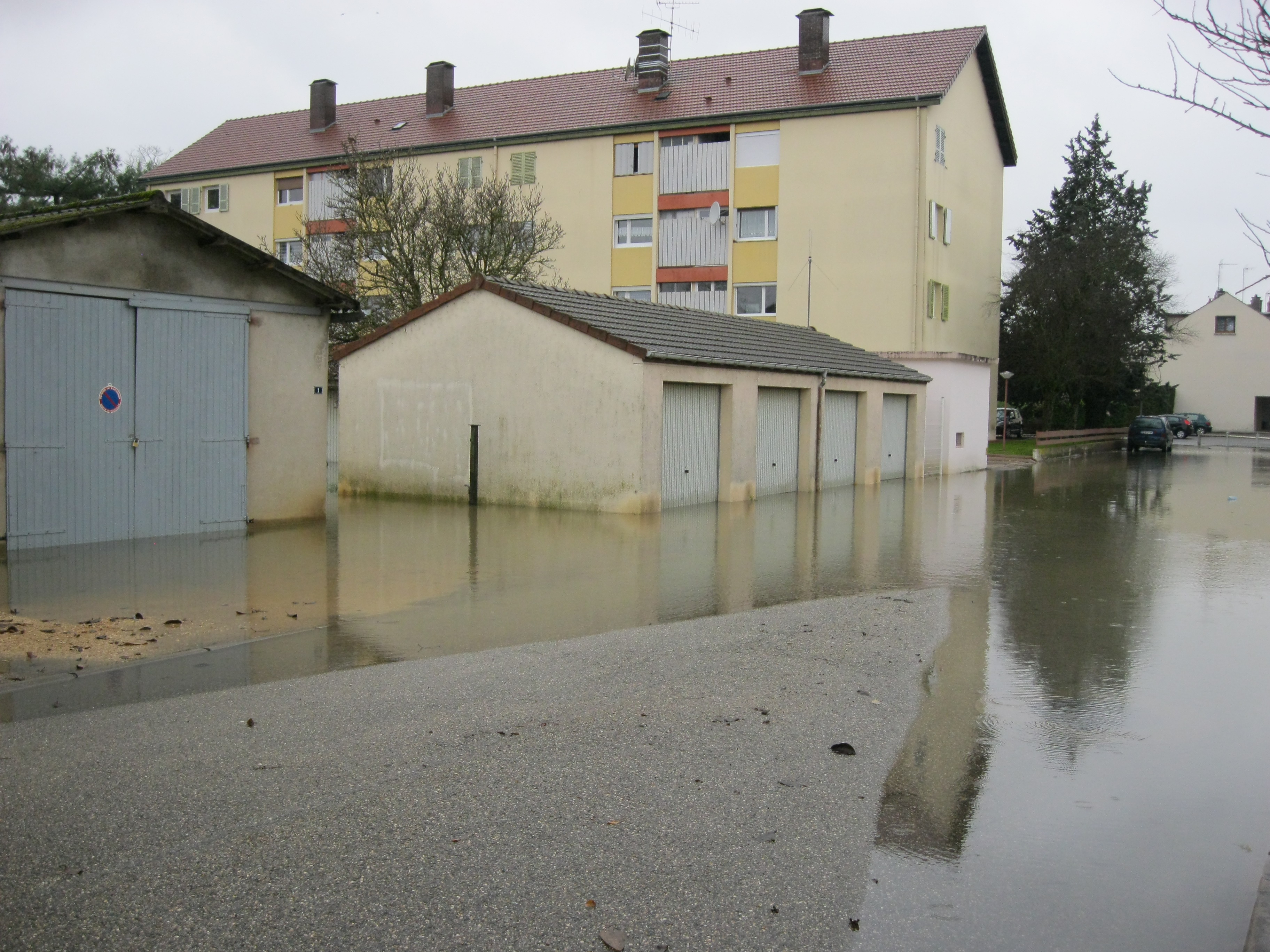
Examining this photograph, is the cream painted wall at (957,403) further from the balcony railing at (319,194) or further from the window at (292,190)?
the window at (292,190)

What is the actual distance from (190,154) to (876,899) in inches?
2120

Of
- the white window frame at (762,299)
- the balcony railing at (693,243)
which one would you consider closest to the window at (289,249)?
the balcony railing at (693,243)

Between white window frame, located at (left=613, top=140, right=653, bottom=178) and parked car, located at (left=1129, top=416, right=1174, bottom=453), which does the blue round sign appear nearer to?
white window frame, located at (left=613, top=140, right=653, bottom=178)

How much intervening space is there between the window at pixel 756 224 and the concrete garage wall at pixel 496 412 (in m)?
19.9

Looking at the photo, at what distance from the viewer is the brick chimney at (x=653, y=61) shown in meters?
42.3

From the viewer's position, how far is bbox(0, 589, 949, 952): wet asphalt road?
162 inches

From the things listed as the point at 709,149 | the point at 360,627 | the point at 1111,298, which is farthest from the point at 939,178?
the point at 360,627

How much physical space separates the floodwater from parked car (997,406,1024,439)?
3397 centimetres

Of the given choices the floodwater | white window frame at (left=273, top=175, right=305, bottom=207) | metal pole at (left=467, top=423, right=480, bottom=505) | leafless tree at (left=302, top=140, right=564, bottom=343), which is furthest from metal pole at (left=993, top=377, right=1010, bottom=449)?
white window frame at (left=273, top=175, right=305, bottom=207)

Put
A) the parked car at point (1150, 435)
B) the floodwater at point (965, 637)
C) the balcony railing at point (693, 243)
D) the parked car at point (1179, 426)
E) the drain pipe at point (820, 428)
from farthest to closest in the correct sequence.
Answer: the parked car at point (1179, 426), the parked car at point (1150, 435), the balcony railing at point (693, 243), the drain pipe at point (820, 428), the floodwater at point (965, 637)

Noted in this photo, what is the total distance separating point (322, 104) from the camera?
48.9m

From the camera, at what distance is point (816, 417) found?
25.1 metres

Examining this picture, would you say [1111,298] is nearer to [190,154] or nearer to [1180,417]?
[1180,417]

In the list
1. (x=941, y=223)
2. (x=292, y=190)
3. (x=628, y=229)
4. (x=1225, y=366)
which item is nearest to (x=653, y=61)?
(x=628, y=229)
